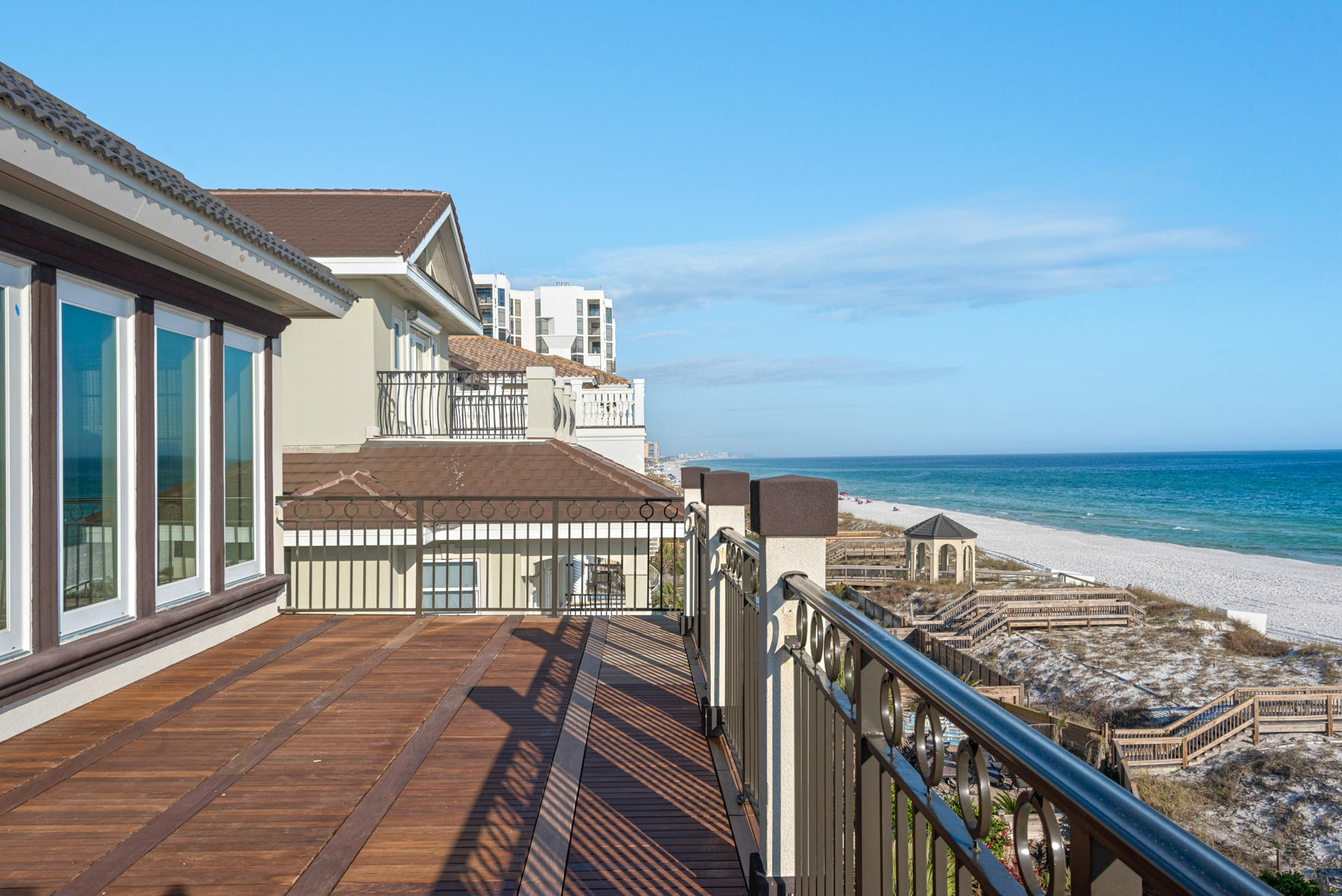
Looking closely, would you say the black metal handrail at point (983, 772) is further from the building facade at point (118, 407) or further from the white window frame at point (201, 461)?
the white window frame at point (201, 461)

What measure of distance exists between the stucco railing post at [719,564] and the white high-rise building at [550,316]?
7167 cm

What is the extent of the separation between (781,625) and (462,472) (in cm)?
965

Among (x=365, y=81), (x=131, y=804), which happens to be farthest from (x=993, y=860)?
(x=365, y=81)

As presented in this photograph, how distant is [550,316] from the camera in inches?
3238

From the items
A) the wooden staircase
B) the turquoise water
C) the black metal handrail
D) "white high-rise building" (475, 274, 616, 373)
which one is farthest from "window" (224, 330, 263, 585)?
"white high-rise building" (475, 274, 616, 373)

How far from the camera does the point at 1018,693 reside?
14117 mm

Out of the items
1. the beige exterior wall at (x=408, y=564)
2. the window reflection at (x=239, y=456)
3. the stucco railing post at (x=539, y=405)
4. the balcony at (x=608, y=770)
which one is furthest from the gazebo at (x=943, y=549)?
the window reflection at (x=239, y=456)

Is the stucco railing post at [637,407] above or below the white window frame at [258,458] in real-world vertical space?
above

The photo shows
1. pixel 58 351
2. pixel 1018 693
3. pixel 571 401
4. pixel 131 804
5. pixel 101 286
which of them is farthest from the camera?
pixel 571 401

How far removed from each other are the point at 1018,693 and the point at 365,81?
50.4 ft

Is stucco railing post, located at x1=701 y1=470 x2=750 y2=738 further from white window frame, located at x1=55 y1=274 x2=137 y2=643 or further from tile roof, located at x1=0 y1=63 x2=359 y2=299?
white window frame, located at x1=55 y1=274 x2=137 y2=643

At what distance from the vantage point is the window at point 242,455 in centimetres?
684

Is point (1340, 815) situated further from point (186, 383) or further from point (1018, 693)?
point (186, 383)

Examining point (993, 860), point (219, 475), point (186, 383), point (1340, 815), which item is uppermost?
point (186, 383)
